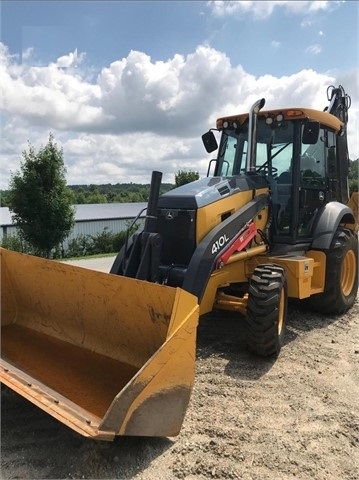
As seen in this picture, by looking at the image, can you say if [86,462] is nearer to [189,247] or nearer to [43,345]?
[43,345]

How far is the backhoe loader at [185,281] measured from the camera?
298 cm

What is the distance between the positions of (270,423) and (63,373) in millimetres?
1554

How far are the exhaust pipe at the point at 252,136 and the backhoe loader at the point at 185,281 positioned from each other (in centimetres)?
1

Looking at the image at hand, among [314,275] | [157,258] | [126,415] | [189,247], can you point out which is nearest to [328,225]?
[314,275]

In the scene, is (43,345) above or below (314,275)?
below

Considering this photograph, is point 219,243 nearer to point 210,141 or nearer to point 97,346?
point 97,346

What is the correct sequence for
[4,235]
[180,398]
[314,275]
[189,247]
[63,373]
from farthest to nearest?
[4,235] < [314,275] < [189,247] < [63,373] < [180,398]

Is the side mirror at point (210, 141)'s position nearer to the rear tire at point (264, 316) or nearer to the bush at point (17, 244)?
the rear tire at point (264, 316)

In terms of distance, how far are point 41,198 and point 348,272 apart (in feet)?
34.8

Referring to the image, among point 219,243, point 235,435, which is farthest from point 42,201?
point 235,435

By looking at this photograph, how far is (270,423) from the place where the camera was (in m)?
3.37

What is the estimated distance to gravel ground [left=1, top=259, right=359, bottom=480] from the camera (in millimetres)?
2797

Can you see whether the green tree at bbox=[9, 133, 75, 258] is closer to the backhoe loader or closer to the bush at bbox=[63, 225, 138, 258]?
the bush at bbox=[63, 225, 138, 258]

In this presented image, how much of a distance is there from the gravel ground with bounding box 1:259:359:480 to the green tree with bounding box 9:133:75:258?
11.3 metres
